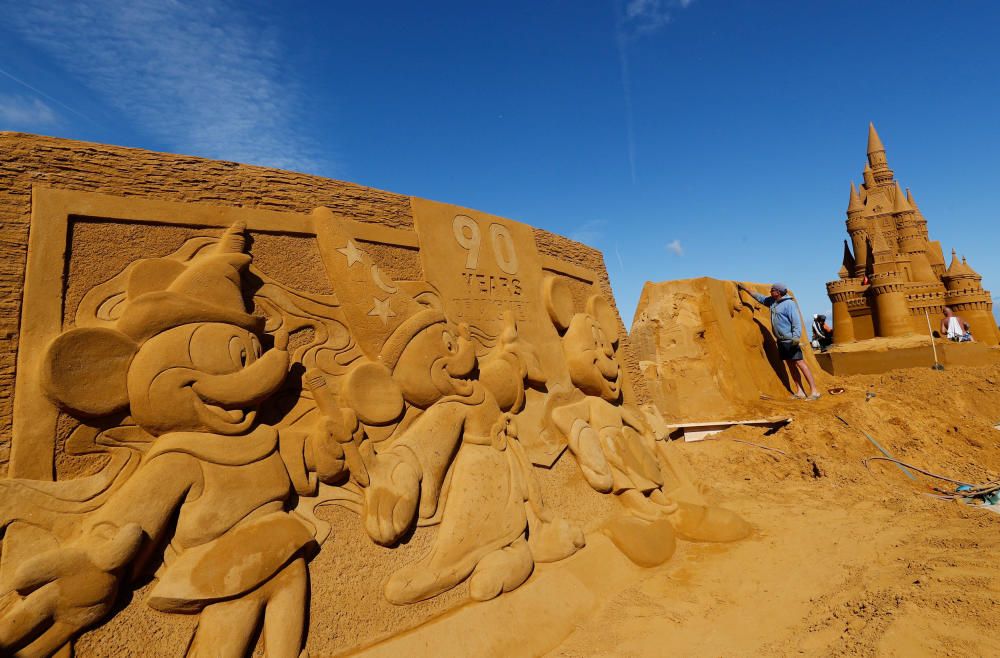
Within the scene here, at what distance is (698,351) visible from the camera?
292 inches

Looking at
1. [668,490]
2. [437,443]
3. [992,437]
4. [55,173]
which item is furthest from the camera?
[992,437]

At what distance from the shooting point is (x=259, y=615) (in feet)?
6.88

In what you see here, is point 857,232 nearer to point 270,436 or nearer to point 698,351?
point 698,351

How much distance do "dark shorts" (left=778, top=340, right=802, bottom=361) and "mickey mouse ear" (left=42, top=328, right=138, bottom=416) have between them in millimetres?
8232

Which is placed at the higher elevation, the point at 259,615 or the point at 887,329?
the point at 887,329

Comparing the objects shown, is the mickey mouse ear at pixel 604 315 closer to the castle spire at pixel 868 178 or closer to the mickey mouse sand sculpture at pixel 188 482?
the mickey mouse sand sculpture at pixel 188 482

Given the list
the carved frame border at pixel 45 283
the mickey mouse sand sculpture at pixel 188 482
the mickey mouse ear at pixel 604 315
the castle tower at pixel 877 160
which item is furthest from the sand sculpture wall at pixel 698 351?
the castle tower at pixel 877 160

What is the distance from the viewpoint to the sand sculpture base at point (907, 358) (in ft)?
33.5

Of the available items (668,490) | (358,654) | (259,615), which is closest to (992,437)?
(668,490)

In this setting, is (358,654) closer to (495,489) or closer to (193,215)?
(495,489)

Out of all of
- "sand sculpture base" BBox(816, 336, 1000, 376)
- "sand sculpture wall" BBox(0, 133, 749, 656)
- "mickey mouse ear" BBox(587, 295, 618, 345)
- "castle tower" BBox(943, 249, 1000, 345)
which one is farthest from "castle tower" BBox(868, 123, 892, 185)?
"sand sculpture wall" BBox(0, 133, 749, 656)

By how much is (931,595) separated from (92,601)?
12.0ft

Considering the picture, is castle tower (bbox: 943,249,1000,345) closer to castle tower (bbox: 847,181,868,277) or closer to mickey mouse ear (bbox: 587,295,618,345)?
castle tower (bbox: 847,181,868,277)

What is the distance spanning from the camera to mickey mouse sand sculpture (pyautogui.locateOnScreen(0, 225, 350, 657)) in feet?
5.92
